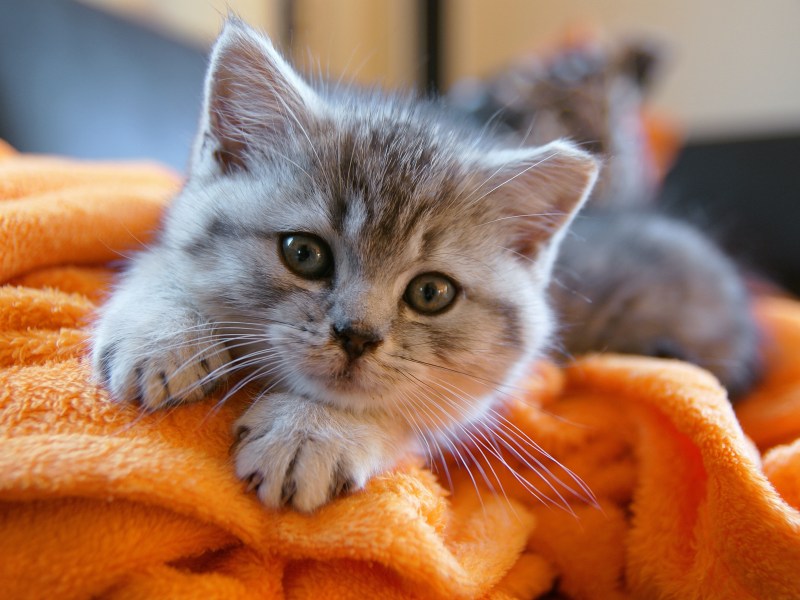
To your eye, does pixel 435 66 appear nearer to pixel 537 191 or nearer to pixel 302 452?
pixel 537 191

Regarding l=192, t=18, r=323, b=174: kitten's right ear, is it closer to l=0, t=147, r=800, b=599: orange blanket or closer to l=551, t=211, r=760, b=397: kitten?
l=0, t=147, r=800, b=599: orange blanket

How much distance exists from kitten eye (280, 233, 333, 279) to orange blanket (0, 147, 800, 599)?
0.20 m

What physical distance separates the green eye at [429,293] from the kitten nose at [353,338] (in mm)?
125

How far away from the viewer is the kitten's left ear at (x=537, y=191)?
980 millimetres

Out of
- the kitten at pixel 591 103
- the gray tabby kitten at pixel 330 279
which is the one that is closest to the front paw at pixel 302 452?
the gray tabby kitten at pixel 330 279

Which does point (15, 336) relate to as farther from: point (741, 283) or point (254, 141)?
point (741, 283)

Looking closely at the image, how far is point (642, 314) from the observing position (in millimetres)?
1404

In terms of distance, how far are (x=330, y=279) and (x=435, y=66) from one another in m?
3.19

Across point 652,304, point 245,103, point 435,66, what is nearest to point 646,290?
point 652,304

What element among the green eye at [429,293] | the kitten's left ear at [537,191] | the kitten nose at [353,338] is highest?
the kitten's left ear at [537,191]

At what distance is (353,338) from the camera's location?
766mm

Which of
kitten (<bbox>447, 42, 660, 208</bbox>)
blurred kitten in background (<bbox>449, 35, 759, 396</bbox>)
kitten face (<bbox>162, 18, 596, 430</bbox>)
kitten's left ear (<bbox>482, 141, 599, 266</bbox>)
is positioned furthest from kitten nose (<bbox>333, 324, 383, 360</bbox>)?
kitten (<bbox>447, 42, 660, 208</bbox>)

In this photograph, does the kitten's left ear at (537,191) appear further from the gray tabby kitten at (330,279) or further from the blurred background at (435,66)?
the blurred background at (435,66)

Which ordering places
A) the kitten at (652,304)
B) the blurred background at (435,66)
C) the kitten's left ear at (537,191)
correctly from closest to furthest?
the kitten's left ear at (537,191) < the kitten at (652,304) < the blurred background at (435,66)
